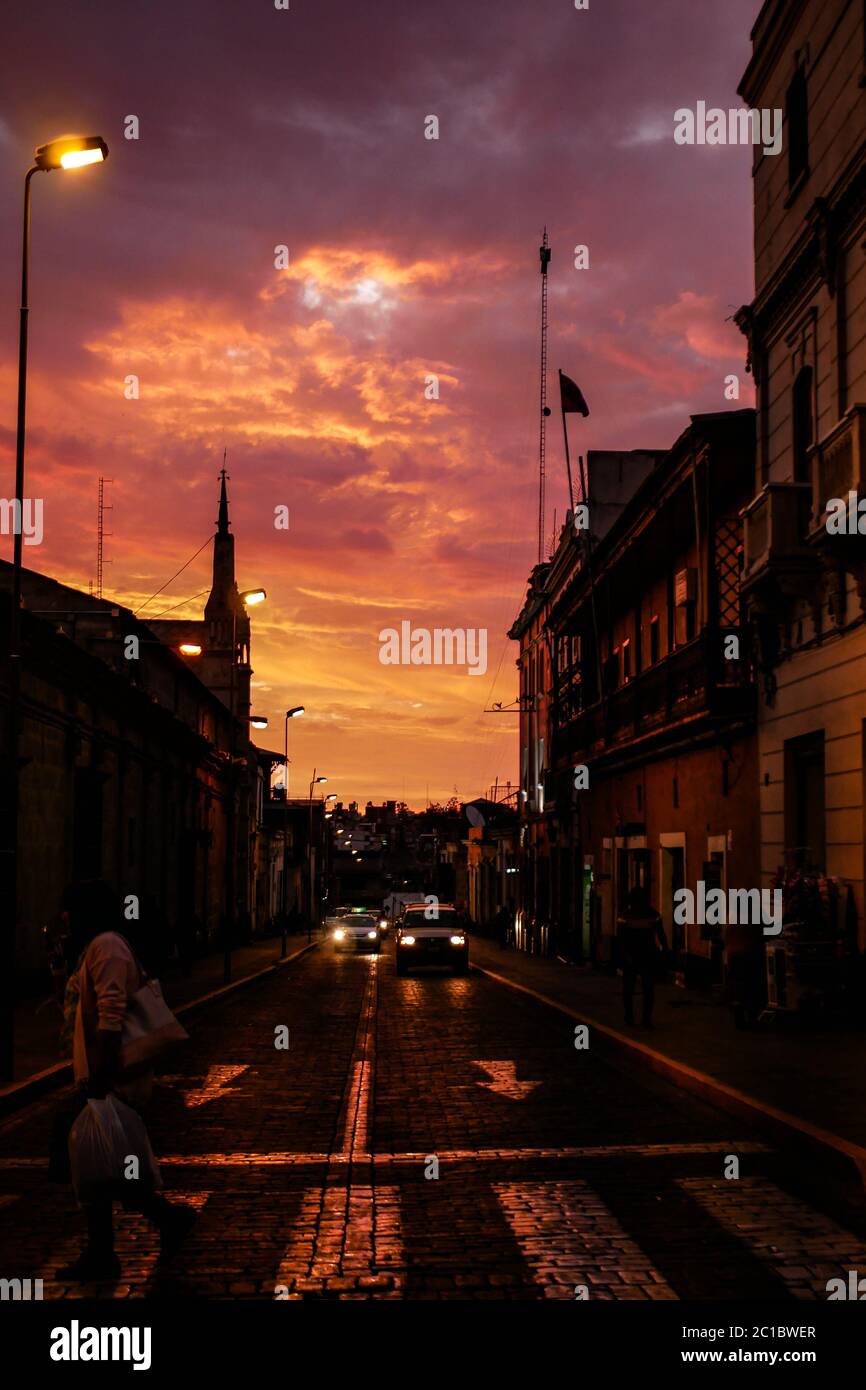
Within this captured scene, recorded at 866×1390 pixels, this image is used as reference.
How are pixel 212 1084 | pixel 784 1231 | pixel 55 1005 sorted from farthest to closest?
pixel 55 1005
pixel 212 1084
pixel 784 1231

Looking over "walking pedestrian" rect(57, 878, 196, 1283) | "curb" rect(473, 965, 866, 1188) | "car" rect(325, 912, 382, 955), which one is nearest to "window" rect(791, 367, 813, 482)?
"curb" rect(473, 965, 866, 1188)

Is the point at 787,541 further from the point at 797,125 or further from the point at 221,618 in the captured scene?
the point at 221,618

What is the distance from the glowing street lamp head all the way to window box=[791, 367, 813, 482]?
1024cm

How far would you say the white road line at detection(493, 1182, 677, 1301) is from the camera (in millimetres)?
6238

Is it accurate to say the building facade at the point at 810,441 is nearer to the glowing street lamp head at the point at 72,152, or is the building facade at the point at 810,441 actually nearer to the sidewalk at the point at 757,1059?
the sidewalk at the point at 757,1059

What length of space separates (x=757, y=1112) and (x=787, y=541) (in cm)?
910

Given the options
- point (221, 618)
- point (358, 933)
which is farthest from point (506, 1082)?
point (221, 618)

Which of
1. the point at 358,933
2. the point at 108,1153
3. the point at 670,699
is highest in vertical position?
the point at 670,699

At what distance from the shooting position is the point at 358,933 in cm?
5894

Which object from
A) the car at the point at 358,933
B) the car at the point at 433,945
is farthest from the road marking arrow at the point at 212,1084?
the car at the point at 358,933

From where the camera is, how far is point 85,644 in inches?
1352

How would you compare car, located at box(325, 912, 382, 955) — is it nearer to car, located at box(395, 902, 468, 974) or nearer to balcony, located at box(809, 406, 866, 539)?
car, located at box(395, 902, 468, 974)
